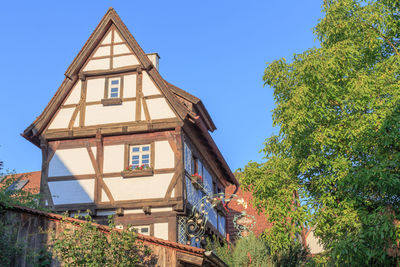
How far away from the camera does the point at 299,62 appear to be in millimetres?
15281

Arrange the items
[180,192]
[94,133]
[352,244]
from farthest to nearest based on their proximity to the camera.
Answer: [94,133] → [180,192] → [352,244]

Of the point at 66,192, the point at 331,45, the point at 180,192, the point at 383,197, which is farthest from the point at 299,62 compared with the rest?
the point at 66,192

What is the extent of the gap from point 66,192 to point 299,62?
906 cm

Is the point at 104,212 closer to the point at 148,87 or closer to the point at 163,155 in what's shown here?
the point at 163,155

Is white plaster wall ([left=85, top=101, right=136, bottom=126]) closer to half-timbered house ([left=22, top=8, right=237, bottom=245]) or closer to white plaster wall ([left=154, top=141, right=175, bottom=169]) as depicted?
half-timbered house ([left=22, top=8, right=237, bottom=245])

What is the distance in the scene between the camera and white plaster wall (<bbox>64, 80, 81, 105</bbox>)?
1956cm

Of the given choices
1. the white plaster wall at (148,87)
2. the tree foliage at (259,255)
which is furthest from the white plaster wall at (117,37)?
the tree foliage at (259,255)

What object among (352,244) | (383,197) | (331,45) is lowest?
(352,244)

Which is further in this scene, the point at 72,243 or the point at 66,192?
the point at 66,192

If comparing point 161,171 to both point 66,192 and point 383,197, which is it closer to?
point 66,192

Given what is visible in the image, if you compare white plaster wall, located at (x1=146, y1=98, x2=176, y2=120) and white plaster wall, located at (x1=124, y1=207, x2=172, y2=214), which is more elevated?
white plaster wall, located at (x1=146, y1=98, x2=176, y2=120)

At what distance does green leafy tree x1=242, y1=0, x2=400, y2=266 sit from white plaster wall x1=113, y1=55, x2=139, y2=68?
19.4 ft

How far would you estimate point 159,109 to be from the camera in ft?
61.0

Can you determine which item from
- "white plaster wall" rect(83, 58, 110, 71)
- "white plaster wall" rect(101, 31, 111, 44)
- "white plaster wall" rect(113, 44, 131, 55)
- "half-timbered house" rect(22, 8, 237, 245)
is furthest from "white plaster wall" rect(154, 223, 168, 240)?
"white plaster wall" rect(101, 31, 111, 44)
